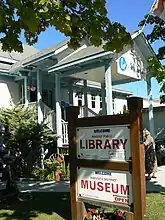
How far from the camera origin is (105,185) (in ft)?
19.8

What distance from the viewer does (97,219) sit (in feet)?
21.1

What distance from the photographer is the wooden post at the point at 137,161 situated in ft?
18.0

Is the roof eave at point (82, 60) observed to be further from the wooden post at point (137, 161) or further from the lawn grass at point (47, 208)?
the wooden post at point (137, 161)

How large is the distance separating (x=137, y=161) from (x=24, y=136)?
10.2 m

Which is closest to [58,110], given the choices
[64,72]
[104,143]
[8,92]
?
[64,72]

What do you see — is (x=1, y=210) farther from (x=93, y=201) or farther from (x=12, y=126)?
(x=12, y=126)

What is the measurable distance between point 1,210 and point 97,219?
266 cm

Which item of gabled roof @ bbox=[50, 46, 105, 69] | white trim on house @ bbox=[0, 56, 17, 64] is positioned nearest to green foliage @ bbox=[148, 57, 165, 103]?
gabled roof @ bbox=[50, 46, 105, 69]

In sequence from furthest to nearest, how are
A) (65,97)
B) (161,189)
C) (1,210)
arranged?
1. (65,97)
2. (161,189)
3. (1,210)

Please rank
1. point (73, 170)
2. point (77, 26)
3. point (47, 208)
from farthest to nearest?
point (47, 208) → point (77, 26) → point (73, 170)

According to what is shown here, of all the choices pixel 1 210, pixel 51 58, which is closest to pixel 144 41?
pixel 51 58

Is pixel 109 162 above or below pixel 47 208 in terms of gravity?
above

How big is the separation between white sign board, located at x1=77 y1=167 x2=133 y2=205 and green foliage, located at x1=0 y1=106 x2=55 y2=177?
8852 millimetres

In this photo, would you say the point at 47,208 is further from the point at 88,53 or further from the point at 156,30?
the point at 156,30
